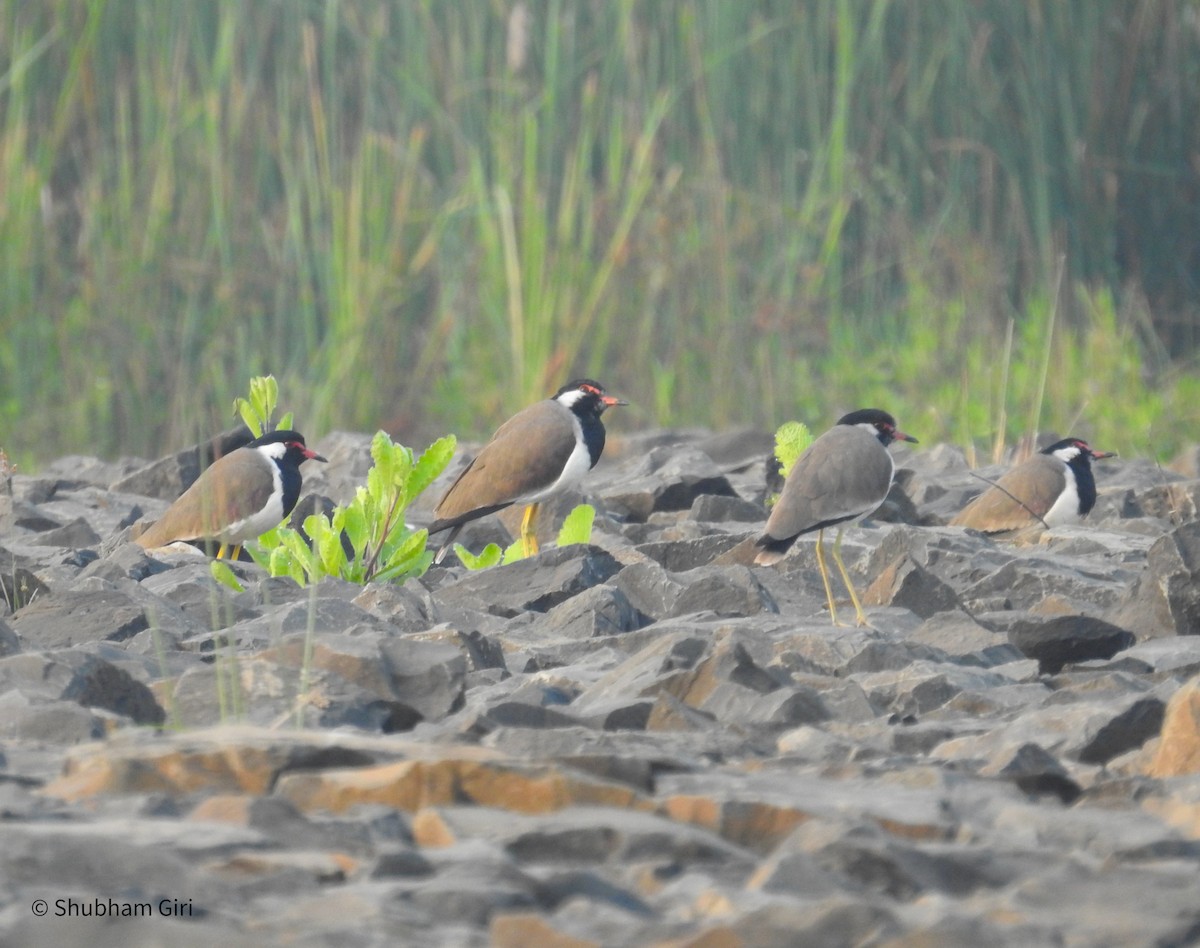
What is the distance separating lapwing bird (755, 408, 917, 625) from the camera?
4246 mm

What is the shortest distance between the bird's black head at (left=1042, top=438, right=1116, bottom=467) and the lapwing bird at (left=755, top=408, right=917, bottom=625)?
4.51ft

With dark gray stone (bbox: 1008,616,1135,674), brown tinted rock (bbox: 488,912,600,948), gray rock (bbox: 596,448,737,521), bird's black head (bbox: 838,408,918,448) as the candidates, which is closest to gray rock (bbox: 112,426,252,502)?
gray rock (bbox: 596,448,737,521)

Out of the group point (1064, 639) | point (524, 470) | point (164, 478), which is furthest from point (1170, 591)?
point (164, 478)

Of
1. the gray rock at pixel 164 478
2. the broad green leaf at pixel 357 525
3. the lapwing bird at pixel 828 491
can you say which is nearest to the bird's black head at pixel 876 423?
the lapwing bird at pixel 828 491

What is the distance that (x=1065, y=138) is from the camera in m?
9.48

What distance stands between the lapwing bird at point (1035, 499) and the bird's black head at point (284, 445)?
189 centimetres

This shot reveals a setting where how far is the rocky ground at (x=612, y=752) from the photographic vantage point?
6.54 feet

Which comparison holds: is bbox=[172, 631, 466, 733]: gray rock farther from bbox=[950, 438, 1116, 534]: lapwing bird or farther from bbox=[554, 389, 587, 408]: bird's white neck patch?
bbox=[554, 389, 587, 408]: bird's white neck patch

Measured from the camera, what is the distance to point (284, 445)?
5148 millimetres

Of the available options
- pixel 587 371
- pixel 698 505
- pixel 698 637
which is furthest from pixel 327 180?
pixel 698 637

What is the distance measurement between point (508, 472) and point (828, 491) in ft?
4.40

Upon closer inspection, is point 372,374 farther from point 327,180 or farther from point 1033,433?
point 1033,433

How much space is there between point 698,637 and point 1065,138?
6.86 metres

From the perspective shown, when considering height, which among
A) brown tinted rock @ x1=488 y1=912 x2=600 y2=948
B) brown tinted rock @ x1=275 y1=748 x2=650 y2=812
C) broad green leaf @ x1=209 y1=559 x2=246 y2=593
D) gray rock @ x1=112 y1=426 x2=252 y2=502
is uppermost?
brown tinted rock @ x1=488 y1=912 x2=600 y2=948
